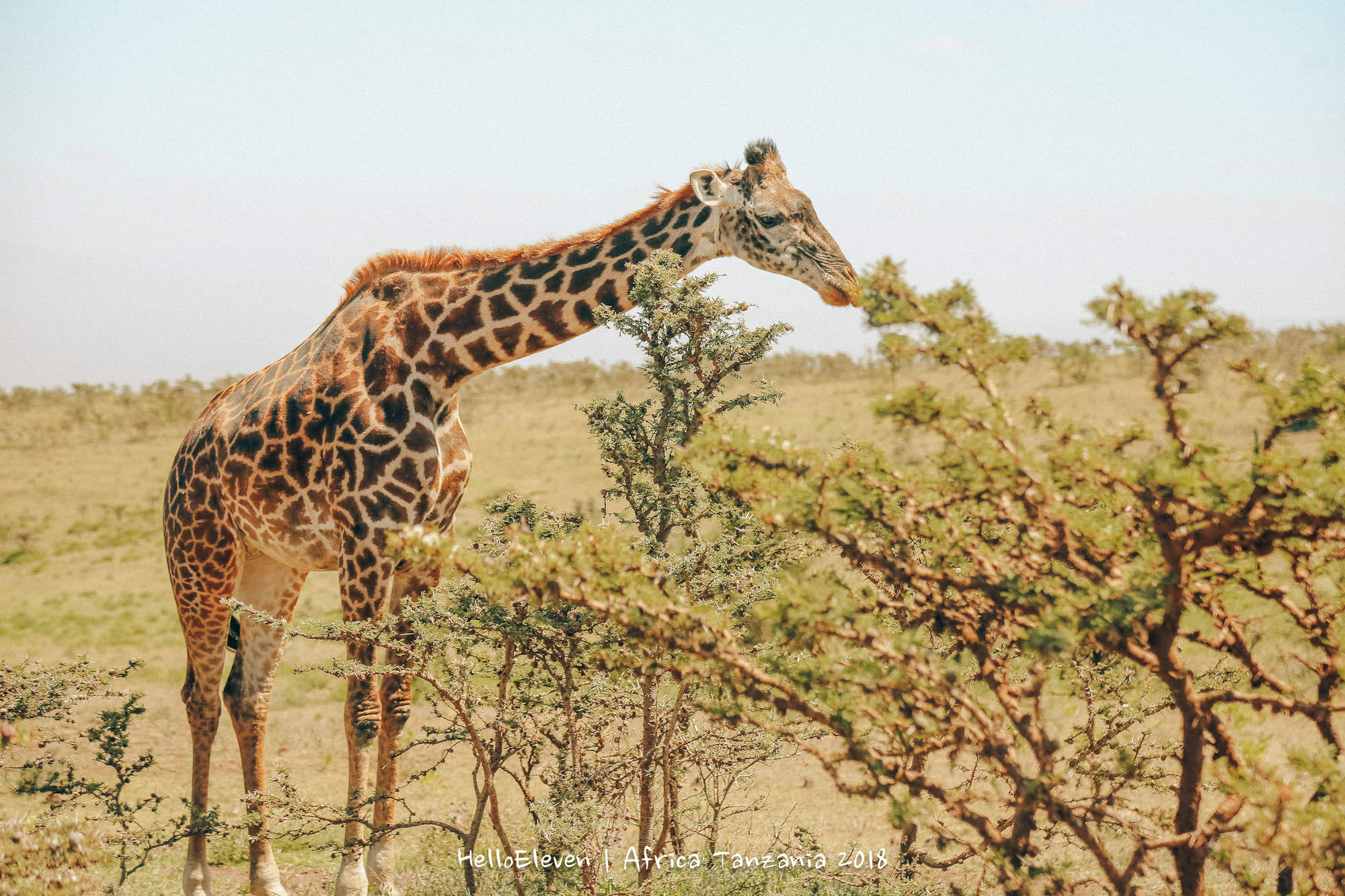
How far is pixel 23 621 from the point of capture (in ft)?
49.7

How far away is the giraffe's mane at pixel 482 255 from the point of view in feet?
19.3

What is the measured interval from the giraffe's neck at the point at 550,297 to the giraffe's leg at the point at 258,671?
6.55 ft

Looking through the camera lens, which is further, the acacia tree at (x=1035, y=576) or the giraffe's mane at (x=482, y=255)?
the giraffe's mane at (x=482, y=255)

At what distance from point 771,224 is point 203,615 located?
4.27m

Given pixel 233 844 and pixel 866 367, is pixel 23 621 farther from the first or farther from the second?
pixel 866 367

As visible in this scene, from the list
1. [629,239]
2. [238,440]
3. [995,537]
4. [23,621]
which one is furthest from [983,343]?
[23,621]

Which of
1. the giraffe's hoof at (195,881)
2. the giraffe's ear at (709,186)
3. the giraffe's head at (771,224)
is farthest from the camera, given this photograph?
the giraffe's hoof at (195,881)

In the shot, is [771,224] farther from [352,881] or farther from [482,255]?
[352,881]

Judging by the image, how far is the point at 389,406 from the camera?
18.8ft

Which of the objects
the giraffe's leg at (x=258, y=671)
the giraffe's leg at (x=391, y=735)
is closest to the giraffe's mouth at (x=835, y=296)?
the giraffe's leg at (x=391, y=735)

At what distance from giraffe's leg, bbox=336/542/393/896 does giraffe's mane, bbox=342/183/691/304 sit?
168 cm

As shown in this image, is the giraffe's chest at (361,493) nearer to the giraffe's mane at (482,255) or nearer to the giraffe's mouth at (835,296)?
the giraffe's mane at (482,255)

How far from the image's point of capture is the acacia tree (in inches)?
113

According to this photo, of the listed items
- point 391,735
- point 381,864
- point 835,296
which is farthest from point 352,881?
point 835,296
